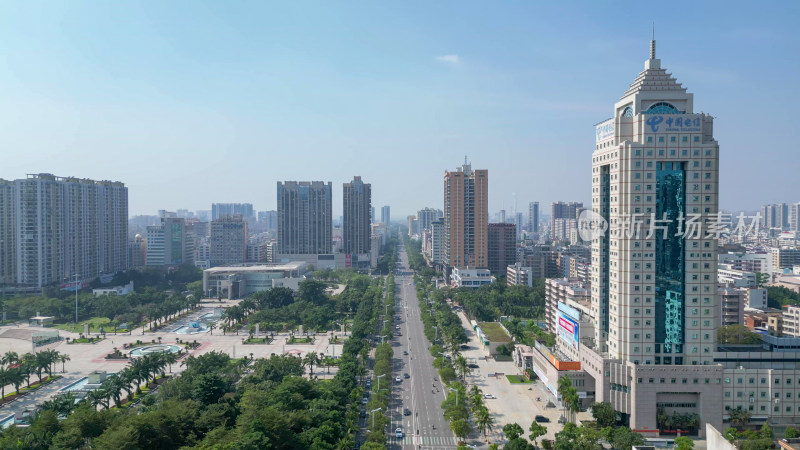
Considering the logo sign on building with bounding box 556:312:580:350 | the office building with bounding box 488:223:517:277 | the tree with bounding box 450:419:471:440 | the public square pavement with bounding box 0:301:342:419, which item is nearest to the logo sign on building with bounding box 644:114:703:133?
the logo sign on building with bounding box 556:312:580:350

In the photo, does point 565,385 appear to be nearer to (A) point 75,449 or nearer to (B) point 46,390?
(A) point 75,449

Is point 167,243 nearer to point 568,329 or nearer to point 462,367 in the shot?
point 462,367

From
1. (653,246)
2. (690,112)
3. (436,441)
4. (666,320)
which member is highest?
(690,112)

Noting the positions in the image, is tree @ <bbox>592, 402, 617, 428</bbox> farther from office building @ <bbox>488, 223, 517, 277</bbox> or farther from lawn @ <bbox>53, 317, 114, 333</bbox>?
office building @ <bbox>488, 223, 517, 277</bbox>

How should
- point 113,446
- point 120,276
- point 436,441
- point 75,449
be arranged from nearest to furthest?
point 113,446, point 75,449, point 436,441, point 120,276

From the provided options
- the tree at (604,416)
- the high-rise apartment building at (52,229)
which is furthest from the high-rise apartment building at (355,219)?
the tree at (604,416)

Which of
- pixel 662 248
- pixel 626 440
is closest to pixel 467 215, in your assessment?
pixel 662 248

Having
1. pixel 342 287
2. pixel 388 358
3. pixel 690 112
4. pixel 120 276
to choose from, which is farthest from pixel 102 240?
pixel 690 112
